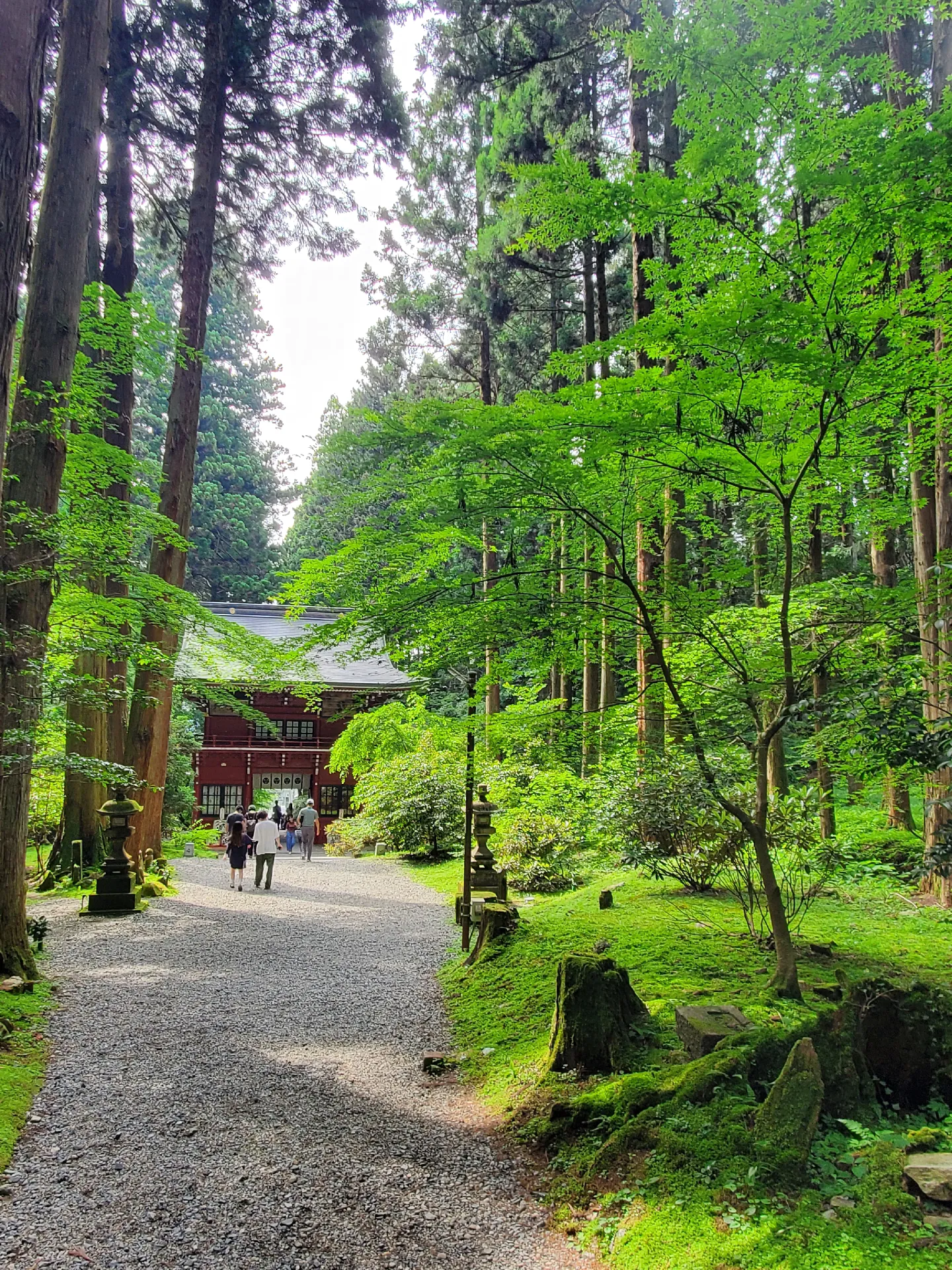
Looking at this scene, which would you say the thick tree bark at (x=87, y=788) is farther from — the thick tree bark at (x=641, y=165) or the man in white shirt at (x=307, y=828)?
the thick tree bark at (x=641, y=165)

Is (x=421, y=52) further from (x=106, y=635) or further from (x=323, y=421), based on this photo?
(x=323, y=421)

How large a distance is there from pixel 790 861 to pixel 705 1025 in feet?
12.2

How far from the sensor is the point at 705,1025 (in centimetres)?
357

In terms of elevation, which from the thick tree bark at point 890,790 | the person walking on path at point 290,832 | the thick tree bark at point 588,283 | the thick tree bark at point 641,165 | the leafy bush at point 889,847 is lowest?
the person walking on path at point 290,832

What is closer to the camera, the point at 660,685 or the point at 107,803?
the point at 660,685

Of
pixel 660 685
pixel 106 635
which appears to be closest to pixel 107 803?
pixel 106 635

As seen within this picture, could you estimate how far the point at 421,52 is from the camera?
12.3 meters

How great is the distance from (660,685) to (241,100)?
10.7m

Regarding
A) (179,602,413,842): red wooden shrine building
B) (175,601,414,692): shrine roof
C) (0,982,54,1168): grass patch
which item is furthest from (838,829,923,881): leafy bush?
(179,602,413,842): red wooden shrine building

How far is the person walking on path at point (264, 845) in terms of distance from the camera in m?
11.7

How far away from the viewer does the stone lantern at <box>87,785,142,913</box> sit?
29.0 feet

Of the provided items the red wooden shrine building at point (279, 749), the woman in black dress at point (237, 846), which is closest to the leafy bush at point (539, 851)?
the woman in black dress at point (237, 846)

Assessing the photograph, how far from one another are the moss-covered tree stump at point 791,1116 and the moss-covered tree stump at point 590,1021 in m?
0.98

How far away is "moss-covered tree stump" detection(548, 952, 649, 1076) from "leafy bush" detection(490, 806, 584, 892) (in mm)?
6121
